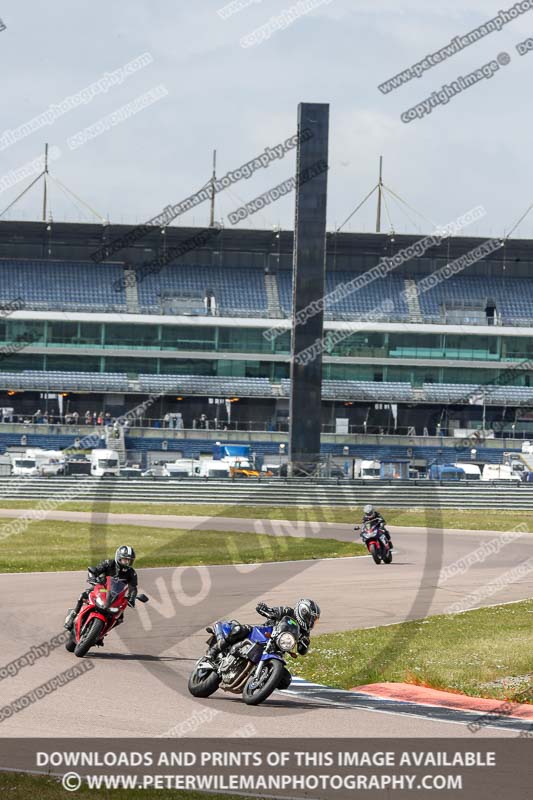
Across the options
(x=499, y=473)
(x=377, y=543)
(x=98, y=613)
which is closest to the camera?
(x=98, y=613)

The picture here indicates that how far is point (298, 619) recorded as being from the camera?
12977 mm

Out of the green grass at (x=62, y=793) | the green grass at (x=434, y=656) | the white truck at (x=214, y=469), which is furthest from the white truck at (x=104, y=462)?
the green grass at (x=62, y=793)

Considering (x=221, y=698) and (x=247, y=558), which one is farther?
(x=247, y=558)

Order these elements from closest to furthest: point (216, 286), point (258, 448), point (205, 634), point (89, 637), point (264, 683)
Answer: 1. point (264, 683)
2. point (89, 637)
3. point (205, 634)
4. point (258, 448)
5. point (216, 286)

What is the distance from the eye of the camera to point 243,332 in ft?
273

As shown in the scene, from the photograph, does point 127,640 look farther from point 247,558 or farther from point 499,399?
point 499,399

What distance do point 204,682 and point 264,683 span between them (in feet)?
2.72

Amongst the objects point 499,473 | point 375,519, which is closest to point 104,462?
point 499,473

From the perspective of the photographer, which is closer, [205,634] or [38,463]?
[205,634]

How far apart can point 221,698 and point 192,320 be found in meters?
70.6

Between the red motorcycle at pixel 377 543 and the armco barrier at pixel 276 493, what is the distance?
20.5 meters

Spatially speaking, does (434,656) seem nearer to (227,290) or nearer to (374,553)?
(374,553)

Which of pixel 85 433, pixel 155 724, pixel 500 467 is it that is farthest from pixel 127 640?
pixel 85 433

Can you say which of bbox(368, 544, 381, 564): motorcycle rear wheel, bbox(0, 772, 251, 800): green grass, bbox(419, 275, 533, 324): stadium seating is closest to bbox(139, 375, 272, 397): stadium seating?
bbox(419, 275, 533, 324): stadium seating
